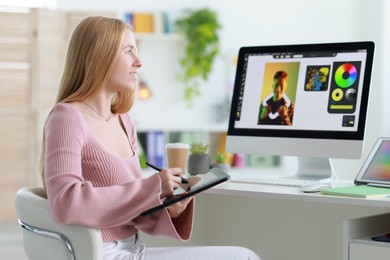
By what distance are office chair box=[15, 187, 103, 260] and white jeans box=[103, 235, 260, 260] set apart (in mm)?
139

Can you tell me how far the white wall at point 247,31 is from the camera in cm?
652

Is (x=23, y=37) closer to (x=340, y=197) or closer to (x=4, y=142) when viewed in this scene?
(x=4, y=142)

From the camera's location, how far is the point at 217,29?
6750 mm

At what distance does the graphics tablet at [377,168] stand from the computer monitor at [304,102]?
5.4 inches

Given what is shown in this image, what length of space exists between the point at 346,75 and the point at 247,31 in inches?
169

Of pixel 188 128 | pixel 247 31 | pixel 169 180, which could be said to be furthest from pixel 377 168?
pixel 247 31

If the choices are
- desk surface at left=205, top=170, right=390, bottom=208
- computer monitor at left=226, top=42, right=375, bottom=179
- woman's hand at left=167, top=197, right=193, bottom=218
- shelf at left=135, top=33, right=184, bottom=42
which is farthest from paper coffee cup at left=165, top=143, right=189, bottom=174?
shelf at left=135, top=33, right=184, bottom=42

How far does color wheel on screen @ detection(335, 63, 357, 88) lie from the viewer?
2.70 meters

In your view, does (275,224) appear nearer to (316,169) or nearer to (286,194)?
(316,169)

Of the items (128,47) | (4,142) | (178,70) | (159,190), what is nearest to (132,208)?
(159,190)

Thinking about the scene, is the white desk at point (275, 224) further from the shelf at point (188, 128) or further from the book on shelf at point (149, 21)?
the book on shelf at point (149, 21)

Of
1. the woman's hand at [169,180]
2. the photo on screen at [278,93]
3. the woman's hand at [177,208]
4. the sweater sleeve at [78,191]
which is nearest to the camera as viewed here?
the sweater sleeve at [78,191]

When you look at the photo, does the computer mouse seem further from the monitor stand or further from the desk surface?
the monitor stand

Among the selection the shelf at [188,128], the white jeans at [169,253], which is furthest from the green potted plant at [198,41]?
the white jeans at [169,253]
